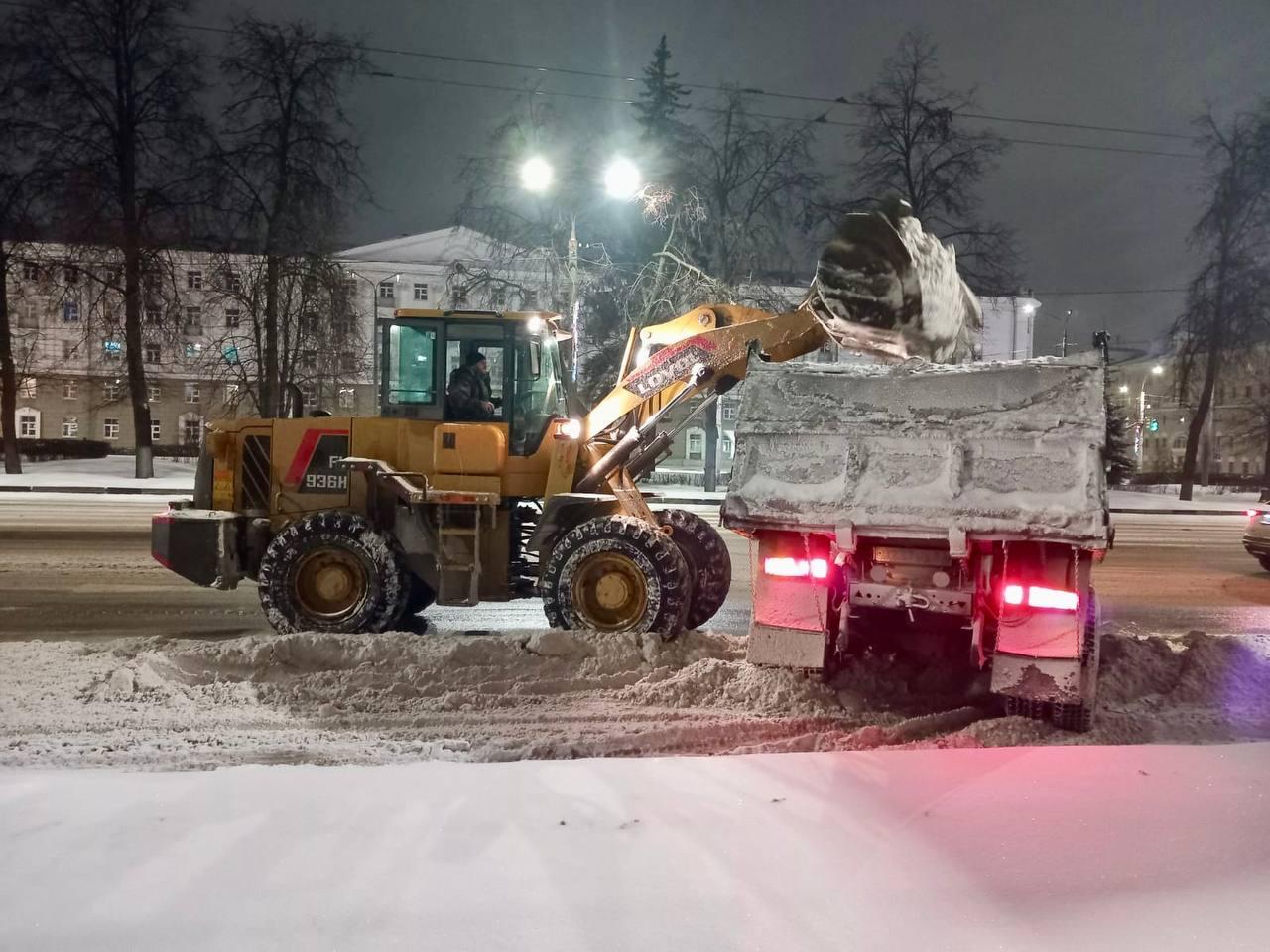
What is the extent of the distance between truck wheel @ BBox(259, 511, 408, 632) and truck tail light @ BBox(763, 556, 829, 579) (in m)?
3.36

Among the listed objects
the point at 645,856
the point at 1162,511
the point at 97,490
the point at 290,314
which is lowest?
the point at 1162,511

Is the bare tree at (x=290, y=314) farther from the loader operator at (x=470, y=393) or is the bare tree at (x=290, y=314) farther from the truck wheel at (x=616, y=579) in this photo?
the truck wheel at (x=616, y=579)

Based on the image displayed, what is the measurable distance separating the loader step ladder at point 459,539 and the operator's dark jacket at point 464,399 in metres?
0.68

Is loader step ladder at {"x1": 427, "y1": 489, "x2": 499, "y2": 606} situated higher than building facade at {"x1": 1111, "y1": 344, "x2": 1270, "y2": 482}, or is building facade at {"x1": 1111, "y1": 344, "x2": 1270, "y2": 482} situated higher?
building facade at {"x1": 1111, "y1": 344, "x2": 1270, "y2": 482}

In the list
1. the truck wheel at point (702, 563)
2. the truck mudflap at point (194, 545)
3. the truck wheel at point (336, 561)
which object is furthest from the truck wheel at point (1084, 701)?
the truck mudflap at point (194, 545)

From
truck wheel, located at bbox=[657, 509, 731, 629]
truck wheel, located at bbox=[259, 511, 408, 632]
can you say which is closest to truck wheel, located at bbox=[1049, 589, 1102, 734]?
truck wheel, located at bbox=[657, 509, 731, 629]

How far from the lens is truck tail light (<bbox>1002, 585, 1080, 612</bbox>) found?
18.7 ft

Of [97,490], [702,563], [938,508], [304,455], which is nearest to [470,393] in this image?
[304,455]

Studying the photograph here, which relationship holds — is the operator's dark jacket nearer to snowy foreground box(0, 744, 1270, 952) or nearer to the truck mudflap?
the truck mudflap

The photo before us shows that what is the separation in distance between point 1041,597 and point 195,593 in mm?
8647

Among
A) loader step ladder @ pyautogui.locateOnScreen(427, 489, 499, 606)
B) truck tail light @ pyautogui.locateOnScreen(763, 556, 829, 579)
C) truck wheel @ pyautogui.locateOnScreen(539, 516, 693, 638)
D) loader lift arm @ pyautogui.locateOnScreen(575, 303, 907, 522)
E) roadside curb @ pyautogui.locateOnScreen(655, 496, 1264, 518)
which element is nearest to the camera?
truck tail light @ pyautogui.locateOnScreen(763, 556, 829, 579)

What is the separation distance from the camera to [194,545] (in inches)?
333

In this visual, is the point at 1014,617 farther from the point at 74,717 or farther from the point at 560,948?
the point at 74,717

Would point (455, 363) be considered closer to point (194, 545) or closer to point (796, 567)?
point (194, 545)
